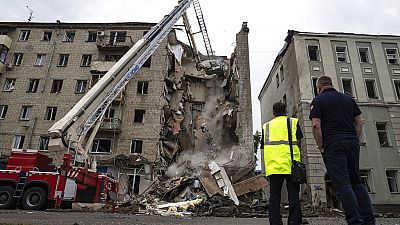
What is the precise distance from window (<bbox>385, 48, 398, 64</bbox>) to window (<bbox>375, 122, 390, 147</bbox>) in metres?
5.29

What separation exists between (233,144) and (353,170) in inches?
882

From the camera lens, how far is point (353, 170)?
350 cm

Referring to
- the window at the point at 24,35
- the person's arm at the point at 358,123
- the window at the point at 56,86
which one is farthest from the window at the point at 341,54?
the window at the point at 24,35

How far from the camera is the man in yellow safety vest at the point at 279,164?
4.09 metres

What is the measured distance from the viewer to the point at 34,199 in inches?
489

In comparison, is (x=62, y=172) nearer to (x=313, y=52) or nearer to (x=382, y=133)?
(x=313, y=52)

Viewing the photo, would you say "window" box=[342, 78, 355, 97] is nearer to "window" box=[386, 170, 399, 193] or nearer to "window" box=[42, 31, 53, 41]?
"window" box=[386, 170, 399, 193]

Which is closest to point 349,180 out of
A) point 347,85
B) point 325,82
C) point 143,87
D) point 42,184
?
point 325,82

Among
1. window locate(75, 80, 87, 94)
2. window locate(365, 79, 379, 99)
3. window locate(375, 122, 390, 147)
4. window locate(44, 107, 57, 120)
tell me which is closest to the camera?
window locate(375, 122, 390, 147)

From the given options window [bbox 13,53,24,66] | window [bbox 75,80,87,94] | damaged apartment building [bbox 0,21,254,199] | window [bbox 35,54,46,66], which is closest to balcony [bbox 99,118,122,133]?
damaged apartment building [bbox 0,21,254,199]

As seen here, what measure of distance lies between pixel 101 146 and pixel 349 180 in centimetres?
2275

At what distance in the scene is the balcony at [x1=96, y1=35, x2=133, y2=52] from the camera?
26.9 m

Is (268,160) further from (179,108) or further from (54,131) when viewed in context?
(179,108)

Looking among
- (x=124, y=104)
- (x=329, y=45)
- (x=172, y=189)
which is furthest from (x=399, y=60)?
(x=124, y=104)
